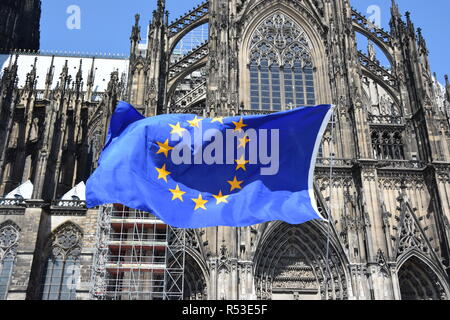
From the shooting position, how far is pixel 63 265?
24.5 meters

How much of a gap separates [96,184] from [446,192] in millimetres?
17113

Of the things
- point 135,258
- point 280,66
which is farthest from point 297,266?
point 280,66

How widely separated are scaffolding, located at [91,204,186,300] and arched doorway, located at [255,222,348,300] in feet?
12.6

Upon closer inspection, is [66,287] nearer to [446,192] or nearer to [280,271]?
[280,271]

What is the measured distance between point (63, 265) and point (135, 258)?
4845 mm

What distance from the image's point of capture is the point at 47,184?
86.4 feet

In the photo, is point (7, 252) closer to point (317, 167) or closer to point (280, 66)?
point (317, 167)

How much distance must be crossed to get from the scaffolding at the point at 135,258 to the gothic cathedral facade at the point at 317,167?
2.17 feet

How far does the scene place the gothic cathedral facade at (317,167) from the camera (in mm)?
22734

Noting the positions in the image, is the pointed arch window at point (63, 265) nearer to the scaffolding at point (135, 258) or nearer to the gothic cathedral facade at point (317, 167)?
the gothic cathedral facade at point (317, 167)

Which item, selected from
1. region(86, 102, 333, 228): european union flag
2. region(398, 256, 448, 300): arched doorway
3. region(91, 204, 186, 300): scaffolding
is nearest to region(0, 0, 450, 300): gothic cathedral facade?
region(398, 256, 448, 300): arched doorway

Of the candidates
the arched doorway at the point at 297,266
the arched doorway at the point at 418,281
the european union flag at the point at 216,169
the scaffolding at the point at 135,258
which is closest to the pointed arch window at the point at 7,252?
the scaffolding at the point at 135,258

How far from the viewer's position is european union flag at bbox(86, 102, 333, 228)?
1276 cm
